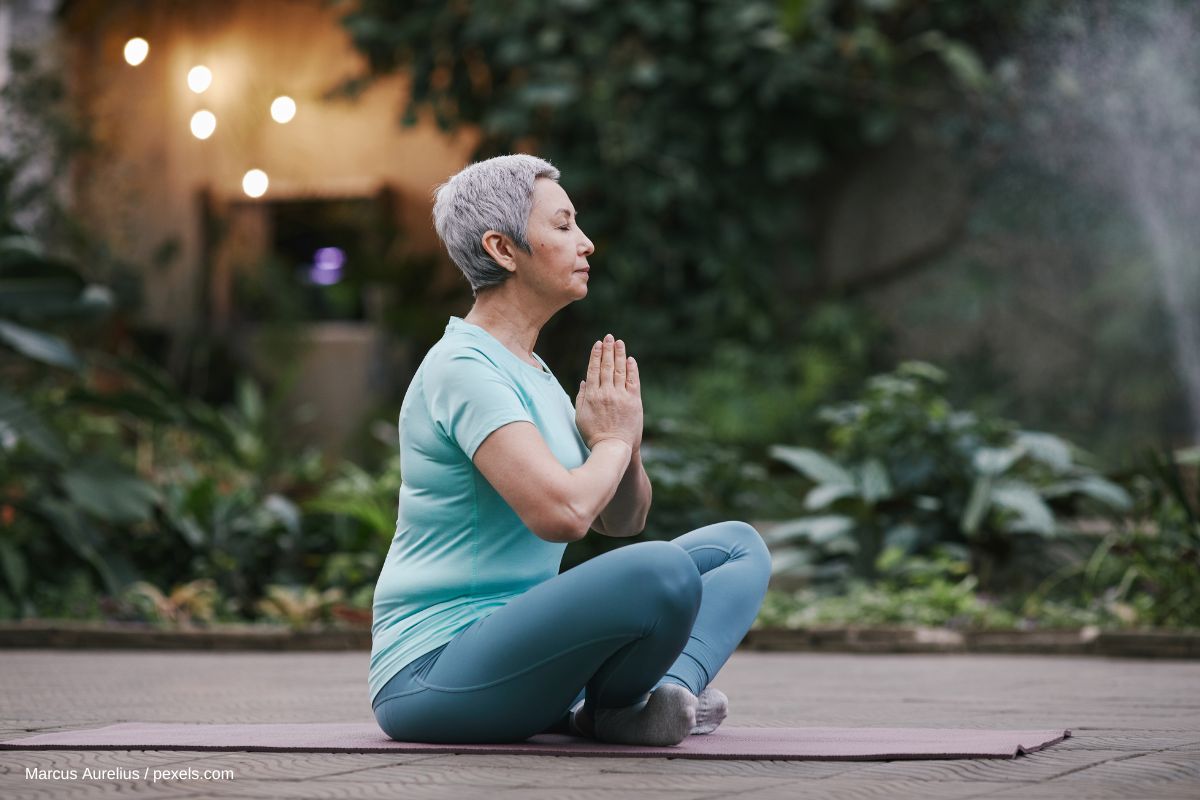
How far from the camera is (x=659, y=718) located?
280cm

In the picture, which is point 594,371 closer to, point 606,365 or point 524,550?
point 606,365

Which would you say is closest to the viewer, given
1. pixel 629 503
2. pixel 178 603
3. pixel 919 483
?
pixel 629 503

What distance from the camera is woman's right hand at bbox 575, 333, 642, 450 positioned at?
277 centimetres

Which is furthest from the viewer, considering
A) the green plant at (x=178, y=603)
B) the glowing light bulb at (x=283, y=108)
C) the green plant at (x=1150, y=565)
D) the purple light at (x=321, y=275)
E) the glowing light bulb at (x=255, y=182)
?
the purple light at (x=321, y=275)

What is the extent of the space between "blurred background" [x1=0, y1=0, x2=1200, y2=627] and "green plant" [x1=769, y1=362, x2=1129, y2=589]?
2 cm

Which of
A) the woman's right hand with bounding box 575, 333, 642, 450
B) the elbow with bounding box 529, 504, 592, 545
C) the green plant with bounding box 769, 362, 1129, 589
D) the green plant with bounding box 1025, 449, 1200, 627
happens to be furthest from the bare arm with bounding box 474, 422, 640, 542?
the green plant with bounding box 769, 362, 1129, 589

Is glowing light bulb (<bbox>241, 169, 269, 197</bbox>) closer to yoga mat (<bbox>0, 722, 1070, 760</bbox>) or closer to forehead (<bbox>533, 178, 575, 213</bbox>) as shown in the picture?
yoga mat (<bbox>0, 722, 1070, 760</bbox>)

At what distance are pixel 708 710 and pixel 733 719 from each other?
54 centimetres

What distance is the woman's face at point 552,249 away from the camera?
2.89m

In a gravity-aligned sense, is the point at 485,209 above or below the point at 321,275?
above

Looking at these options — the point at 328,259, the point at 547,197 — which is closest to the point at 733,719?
the point at 547,197

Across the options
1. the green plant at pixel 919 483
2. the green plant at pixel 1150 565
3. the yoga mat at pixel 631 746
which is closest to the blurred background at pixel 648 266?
the green plant at pixel 919 483

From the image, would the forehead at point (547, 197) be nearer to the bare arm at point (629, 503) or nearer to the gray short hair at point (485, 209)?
the gray short hair at point (485, 209)

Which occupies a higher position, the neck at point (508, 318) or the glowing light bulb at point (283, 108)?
the glowing light bulb at point (283, 108)
